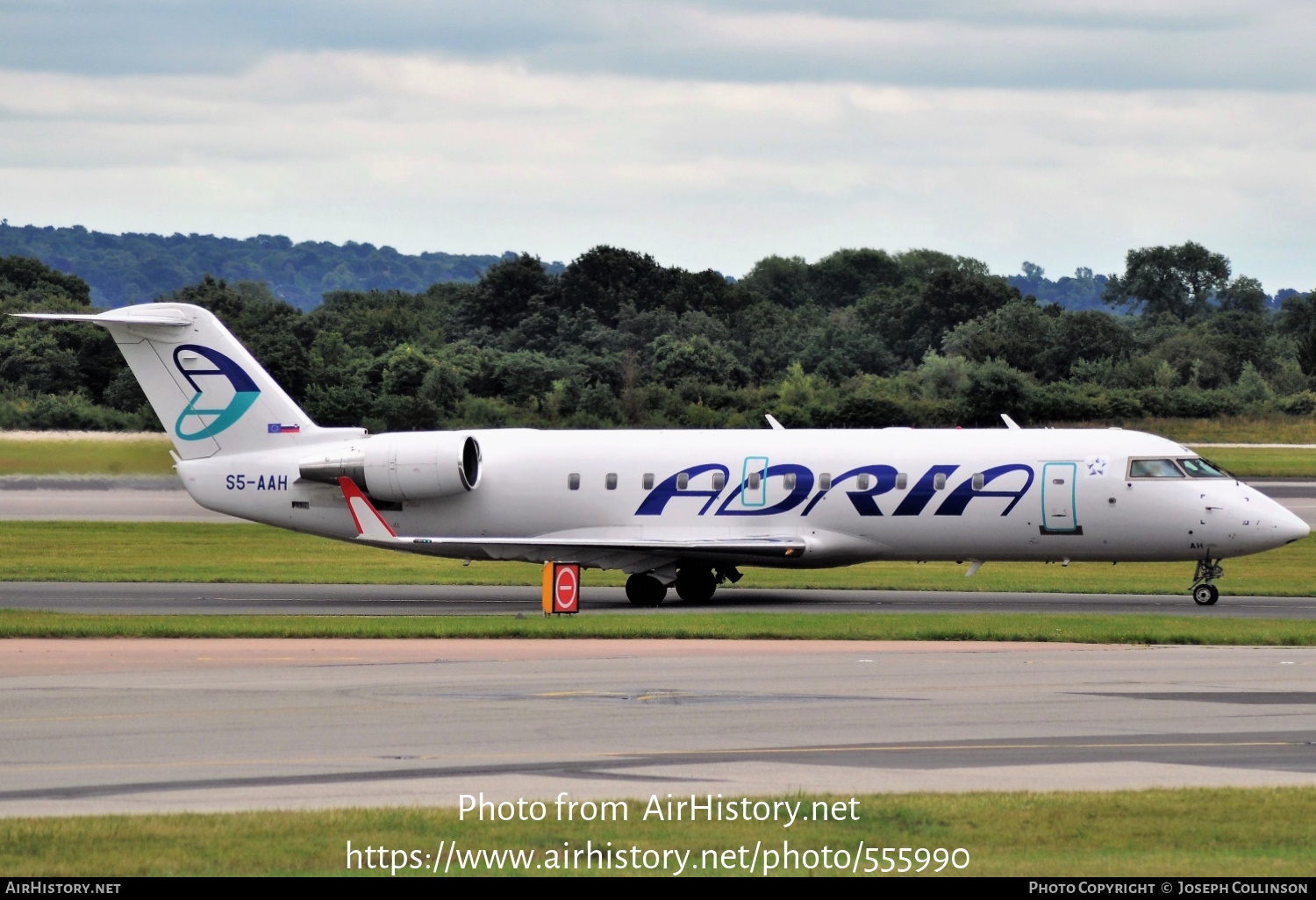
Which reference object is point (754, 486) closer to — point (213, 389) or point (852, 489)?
point (852, 489)

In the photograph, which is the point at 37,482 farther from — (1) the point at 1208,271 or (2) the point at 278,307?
(1) the point at 1208,271

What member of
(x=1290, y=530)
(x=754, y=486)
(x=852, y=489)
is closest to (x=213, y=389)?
(x=754, y=486)

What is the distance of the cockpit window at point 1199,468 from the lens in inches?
1235

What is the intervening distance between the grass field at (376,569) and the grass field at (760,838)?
76.4ft

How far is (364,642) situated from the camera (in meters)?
24.3

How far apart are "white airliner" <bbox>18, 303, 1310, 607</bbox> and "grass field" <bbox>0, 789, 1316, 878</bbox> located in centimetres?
1903

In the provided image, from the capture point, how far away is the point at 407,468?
33.8 m

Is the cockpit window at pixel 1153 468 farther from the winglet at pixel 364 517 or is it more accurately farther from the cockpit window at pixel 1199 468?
the winglet at pixel 364 517

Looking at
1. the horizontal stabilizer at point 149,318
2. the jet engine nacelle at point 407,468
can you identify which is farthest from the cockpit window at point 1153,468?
the horizontal stabilizer at point 149,318

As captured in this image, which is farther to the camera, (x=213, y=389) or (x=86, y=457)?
(x=86, y=457)

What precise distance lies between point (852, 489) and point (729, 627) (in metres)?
7.00

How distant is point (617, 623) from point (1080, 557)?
10100mm

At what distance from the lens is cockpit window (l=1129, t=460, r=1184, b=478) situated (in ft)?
103
